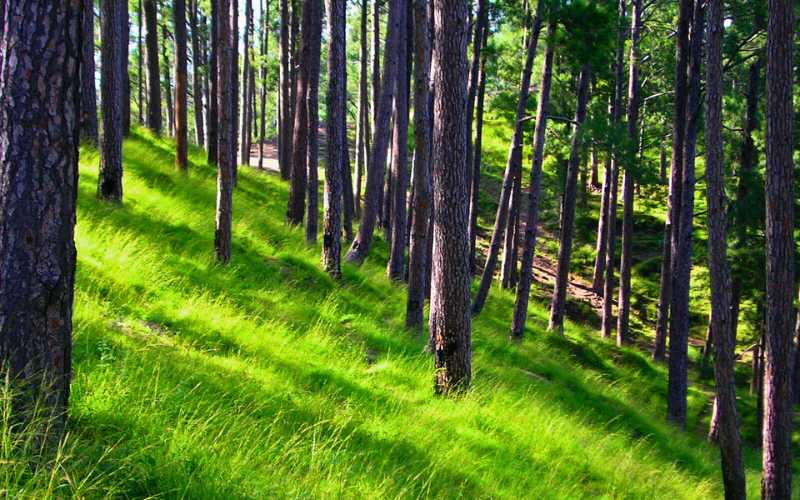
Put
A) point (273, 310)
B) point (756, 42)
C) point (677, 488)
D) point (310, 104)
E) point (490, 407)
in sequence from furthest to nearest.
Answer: point (756, 42) → point (310, 104) → point (273, 310) → point (677, 488) → point (490, 407)

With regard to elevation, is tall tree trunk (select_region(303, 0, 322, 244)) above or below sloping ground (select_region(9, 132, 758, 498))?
above

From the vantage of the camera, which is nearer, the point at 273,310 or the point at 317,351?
the point at 317,351

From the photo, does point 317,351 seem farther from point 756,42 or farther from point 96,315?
point 756,42

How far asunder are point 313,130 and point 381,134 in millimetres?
1752

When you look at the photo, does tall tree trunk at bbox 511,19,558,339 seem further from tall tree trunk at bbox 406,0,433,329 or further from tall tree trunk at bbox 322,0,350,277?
tall tree trunk at bbox 322,0,350,277

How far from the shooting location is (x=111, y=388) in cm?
404

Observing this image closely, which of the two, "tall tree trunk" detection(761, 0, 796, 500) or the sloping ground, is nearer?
the sloping ground

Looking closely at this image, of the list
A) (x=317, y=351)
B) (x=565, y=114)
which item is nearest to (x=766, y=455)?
(x=317, y=351)

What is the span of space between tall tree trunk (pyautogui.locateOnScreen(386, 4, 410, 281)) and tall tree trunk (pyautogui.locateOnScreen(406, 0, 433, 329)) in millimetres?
2357

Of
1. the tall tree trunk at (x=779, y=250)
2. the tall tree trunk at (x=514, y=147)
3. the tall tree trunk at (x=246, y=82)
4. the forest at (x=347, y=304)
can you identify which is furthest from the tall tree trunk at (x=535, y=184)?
the tall tree trunk at (x=246, y=82)

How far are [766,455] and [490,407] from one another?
3875 mm

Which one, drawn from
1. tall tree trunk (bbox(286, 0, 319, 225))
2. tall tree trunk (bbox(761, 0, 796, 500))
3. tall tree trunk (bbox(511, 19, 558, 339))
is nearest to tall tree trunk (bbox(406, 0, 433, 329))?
tall tree trunk (bbox(286, 0, 319, 225))

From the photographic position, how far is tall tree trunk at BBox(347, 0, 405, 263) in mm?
13336

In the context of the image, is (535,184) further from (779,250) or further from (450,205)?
(450,205)
